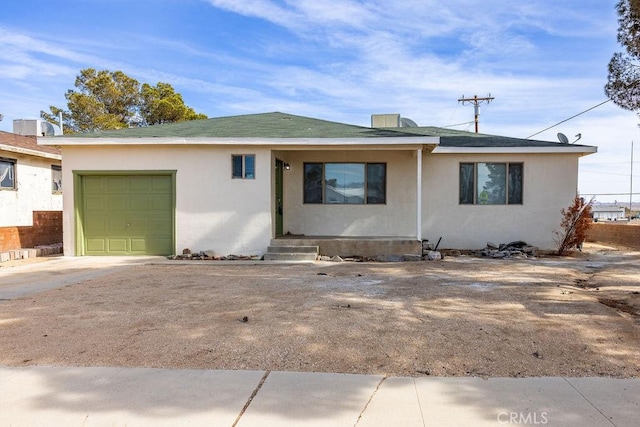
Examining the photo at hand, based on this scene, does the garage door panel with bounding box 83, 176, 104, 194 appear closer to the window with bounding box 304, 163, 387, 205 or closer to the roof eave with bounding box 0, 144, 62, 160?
the roof eave with bounding box 0, 144, 62, 160

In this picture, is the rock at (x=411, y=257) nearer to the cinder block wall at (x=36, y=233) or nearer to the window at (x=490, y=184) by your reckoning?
the window at (x=490, y=184)

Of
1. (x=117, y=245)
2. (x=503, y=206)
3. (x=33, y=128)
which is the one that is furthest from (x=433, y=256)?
(x=33, y=128)

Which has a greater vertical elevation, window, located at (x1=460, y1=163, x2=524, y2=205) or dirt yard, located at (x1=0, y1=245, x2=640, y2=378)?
window, located at (x1=460, y1=163, x2=524, y2=205)

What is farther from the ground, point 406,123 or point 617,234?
point 406,123

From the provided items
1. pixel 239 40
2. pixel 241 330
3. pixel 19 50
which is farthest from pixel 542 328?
pixel 19 50

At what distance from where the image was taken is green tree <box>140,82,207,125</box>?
27.0 metres

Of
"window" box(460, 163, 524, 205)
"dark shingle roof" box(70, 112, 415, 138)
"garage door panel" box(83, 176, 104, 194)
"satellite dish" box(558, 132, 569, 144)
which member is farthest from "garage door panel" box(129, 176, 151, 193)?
"satellite dish" box(558, 132, 569, 144)

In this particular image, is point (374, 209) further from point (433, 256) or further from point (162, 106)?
point (162, 106)

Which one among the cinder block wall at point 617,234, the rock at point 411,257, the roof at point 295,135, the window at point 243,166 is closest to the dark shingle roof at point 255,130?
the roof at point 295,135

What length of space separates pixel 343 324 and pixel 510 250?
8444mm

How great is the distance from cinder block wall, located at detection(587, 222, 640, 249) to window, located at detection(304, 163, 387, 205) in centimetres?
854

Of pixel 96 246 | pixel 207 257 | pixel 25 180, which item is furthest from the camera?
pixel 25 180

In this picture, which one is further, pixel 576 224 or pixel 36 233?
pixel 36 233

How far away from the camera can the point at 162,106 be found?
2692 cm
